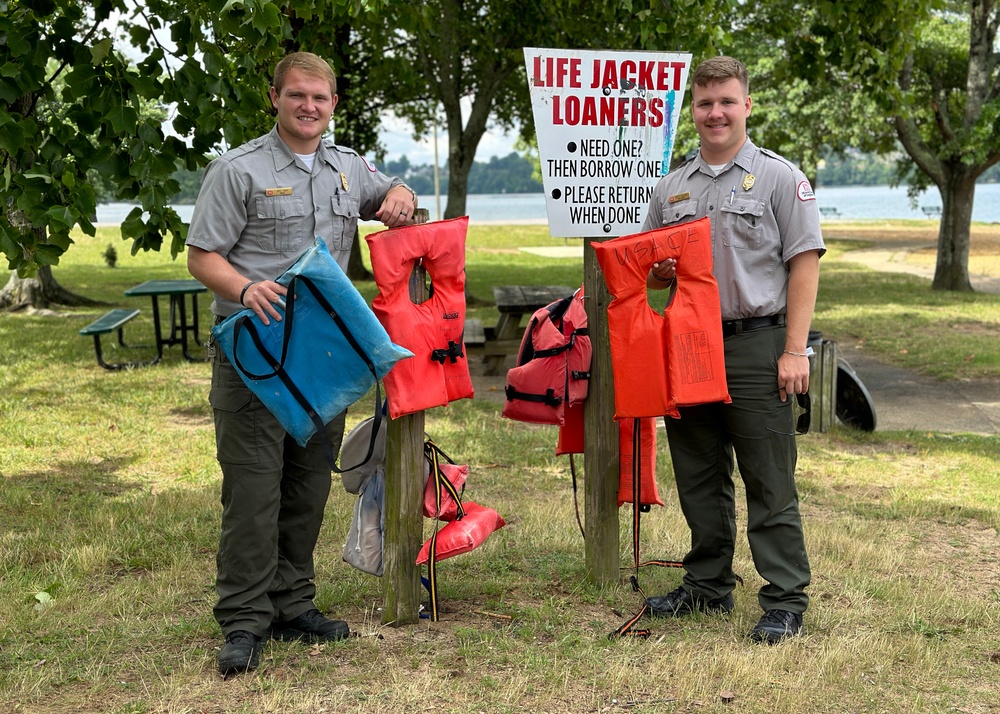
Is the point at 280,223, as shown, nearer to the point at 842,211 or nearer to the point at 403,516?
the point at 403,516

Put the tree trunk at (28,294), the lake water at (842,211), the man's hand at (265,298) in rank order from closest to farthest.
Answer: the man's hand at (265,298) → the tree trunk at (28,294) → the lake water at (842,211)

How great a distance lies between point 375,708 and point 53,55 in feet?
10.3

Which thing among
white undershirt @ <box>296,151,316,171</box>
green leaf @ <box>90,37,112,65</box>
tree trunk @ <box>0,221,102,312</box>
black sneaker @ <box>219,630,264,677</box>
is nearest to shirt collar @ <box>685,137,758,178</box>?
white undershirt @ <box>296,151,316,171</box>

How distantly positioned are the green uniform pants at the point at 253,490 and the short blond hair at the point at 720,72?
5.83 feet

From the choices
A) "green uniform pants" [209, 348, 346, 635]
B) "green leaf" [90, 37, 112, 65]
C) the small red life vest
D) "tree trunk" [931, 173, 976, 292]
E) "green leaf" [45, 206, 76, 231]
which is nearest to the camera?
"green uniform pants" [209, 348, 346, 635]

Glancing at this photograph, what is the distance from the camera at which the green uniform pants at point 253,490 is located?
11.8ft

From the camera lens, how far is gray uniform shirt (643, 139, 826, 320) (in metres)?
3.73

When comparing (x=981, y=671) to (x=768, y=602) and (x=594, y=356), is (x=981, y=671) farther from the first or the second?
(x=594, y=356)

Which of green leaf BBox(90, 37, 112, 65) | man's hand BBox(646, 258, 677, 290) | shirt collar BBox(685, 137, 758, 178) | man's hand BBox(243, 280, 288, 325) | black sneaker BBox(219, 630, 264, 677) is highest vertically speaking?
green leaf BBox(90, 37, 112, 65)

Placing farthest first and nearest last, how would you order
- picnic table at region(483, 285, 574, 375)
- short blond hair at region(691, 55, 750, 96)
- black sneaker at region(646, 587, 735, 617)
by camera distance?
picnic table at region(483, 285, 574, 375) < black sneaker at region(646, 587, 735, 617) < short blond hair at region(691, 55, 750, 96)

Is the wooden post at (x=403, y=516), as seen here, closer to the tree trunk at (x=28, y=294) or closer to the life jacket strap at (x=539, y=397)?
the life jacket strap at (x=539, y=397)

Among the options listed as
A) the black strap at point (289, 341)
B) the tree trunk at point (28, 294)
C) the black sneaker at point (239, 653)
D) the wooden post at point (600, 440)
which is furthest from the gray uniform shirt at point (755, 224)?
the tree trunk at point (28, 294)

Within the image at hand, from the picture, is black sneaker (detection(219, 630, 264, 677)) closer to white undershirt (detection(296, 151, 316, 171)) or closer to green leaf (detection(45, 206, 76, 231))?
white undershirt (detection(296, 151, 316, 171))

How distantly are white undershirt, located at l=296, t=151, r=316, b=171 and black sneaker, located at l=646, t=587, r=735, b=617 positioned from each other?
2134 millimetres
